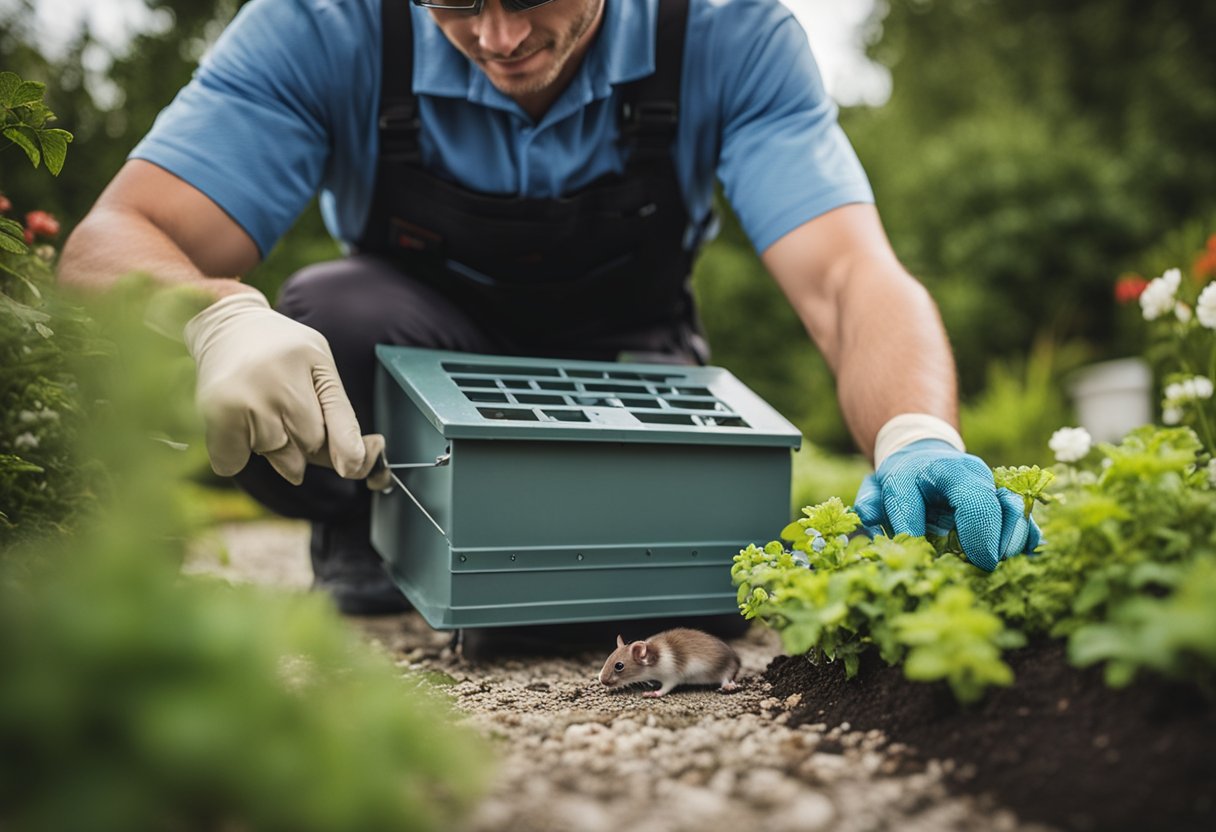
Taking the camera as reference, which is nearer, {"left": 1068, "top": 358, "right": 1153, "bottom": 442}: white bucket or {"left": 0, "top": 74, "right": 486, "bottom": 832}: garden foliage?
{"left": 0, "top": 74, "right": 486, "bottom": 832}: garden foliage

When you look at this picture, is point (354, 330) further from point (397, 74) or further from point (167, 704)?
point (167, 704)

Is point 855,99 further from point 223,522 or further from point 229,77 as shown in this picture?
point 229,77

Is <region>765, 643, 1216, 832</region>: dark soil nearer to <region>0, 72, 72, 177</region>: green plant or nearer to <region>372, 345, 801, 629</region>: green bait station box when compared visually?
<region>372, 345, 801, 629</region>: green bait station box

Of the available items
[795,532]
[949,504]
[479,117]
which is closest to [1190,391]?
[949,504]

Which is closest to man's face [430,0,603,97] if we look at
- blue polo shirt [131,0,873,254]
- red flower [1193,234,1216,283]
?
blue polo shirt [131,0,873,254]

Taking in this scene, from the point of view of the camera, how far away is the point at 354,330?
2328mm

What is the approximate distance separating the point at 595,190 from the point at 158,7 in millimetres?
4723

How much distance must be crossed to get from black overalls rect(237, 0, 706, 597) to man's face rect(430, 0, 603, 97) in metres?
0.21

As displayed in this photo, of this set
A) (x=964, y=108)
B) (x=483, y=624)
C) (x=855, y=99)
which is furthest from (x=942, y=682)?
(x=964, y=108)

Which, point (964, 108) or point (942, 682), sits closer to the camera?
point (942, 682)

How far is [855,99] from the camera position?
1019 cm

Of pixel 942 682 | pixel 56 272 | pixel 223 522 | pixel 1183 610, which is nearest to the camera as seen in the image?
pixel 1183 610

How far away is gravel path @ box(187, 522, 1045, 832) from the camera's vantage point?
3.43 feet

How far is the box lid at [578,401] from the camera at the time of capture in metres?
1.75
